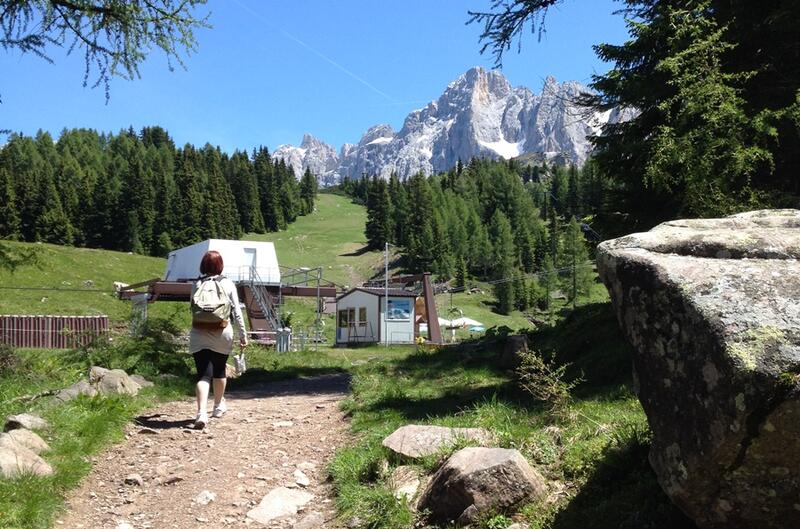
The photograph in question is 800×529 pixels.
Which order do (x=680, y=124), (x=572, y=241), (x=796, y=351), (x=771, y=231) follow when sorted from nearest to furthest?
(x=796, y=351)
(x=771, y=231)
(x=680, y=124)
(x=572, y=241)

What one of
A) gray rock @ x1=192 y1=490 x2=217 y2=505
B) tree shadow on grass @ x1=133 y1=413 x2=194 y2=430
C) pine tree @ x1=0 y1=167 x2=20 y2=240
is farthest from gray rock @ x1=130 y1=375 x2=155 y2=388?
pine tree @ x1=0 y1=167 x2=20 y2=240

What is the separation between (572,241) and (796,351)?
337 feet

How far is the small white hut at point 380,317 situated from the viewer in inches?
1658

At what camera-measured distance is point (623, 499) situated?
11.9ft

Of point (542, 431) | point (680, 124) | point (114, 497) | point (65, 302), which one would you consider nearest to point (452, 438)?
point (542, 431)

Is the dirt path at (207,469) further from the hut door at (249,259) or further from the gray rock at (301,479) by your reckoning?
the hut door at (249,259)

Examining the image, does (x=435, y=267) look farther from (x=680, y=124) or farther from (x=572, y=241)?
(x=680, y=124)

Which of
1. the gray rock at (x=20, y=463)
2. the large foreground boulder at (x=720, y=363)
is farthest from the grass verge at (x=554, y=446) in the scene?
the gray rock at (x=20, y=463)

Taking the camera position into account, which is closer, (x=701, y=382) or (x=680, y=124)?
(x=701, y=382)

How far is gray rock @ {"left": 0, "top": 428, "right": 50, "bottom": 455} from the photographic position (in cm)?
513

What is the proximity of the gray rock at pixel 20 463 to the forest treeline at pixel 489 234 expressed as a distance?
8581 cm

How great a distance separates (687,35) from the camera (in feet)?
29.0

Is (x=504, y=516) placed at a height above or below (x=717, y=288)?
below

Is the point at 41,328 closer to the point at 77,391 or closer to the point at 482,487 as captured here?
the point at 77,391
